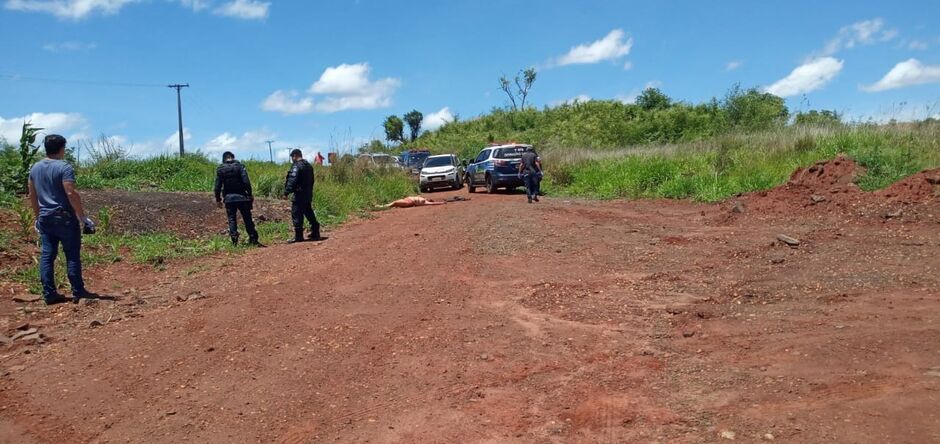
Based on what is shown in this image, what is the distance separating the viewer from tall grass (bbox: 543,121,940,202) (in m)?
14.4

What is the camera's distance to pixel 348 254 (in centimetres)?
1005

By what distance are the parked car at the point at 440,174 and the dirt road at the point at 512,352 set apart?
51.9ft

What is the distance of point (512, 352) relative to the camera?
524 cm

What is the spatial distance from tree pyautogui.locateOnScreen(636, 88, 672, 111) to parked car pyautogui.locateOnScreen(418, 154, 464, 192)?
1032 inches

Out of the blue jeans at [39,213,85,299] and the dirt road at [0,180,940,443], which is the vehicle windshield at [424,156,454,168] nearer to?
the dirt road at [0,180,940,443]

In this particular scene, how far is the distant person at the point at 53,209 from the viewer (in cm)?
715

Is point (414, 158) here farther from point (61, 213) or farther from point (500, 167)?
point (61, 213)

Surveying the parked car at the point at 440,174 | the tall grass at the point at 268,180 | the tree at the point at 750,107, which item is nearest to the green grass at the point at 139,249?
the tall grass at the point at 268,180

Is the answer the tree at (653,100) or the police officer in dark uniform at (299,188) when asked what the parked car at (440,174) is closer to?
the police officer in dark uniform at (299,188)

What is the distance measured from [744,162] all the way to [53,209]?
16.6 meters

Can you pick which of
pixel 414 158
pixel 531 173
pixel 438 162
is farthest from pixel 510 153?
pixel 414 158

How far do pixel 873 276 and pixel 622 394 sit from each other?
158 inches

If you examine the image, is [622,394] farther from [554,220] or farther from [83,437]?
[554,220]

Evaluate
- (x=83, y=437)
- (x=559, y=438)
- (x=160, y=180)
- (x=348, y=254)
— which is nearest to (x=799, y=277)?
(x=559, y=438)
